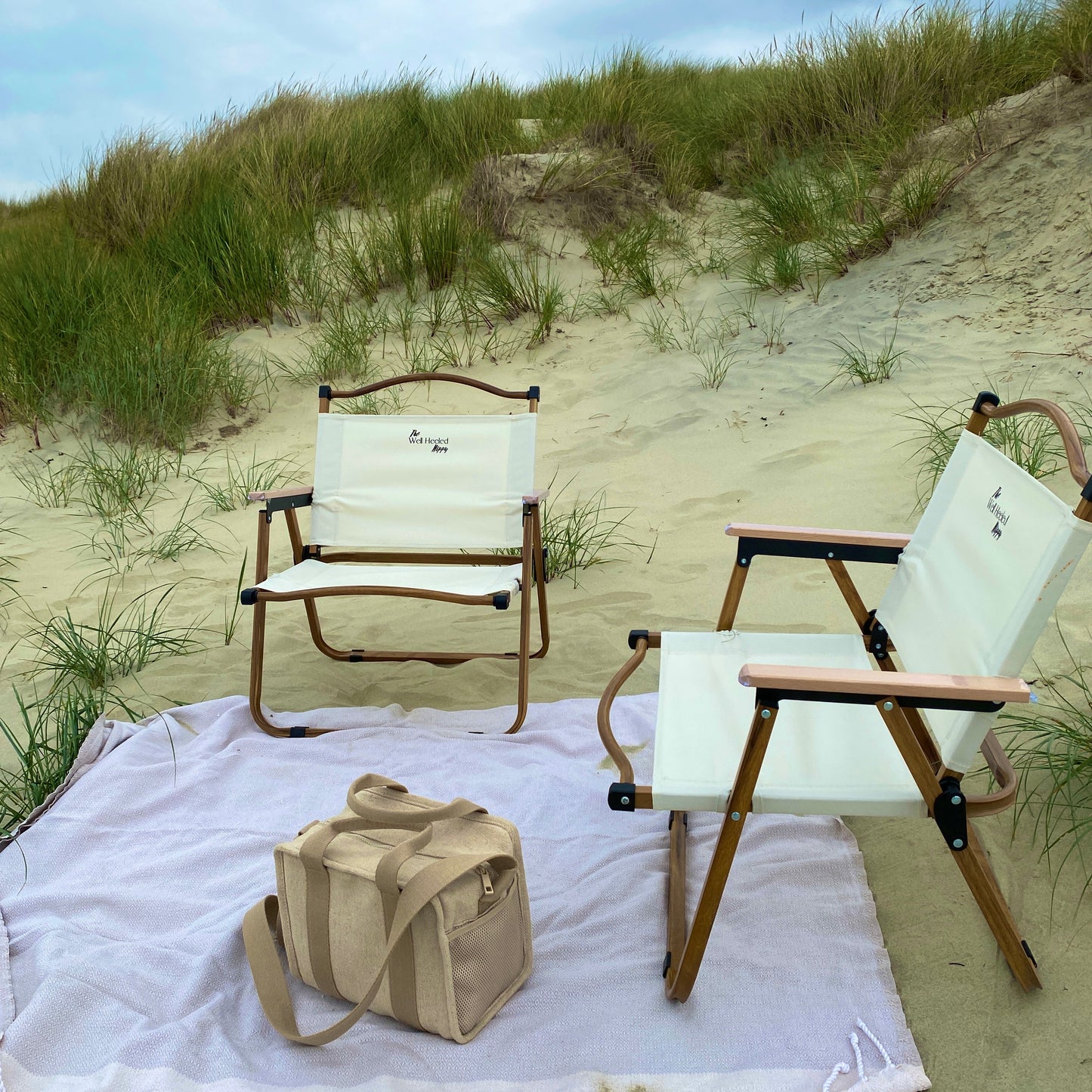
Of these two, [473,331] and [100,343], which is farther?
[473,331]

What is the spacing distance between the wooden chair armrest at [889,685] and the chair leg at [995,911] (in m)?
0.27

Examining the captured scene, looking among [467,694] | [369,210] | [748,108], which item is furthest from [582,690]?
[748,108]

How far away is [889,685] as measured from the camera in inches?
65.5

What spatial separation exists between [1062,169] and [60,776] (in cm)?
664

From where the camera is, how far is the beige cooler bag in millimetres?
1734

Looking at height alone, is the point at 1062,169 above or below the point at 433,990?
above

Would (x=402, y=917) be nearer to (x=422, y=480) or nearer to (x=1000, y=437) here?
(x=422, y=480)

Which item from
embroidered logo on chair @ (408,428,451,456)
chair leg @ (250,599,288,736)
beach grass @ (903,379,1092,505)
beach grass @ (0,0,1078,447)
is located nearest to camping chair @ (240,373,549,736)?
embroidered logo on chair @ (408,428,451,456)

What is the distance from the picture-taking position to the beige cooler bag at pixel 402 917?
1.73 m

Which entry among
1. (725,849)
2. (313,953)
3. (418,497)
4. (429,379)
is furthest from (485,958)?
(429,379)

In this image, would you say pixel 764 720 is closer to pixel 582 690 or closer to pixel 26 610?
pixel 582 690

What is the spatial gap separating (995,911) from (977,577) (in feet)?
2.15

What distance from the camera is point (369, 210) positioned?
821 cm

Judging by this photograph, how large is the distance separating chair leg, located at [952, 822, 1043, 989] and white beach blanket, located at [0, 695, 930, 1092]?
24 cm
